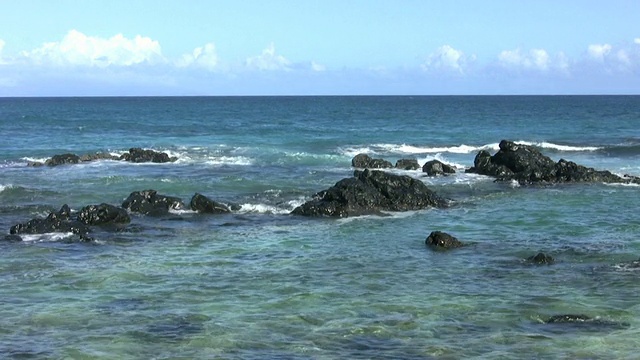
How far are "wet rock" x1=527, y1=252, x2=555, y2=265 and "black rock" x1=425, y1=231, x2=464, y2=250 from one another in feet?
7.98

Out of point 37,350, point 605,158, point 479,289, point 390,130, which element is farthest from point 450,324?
point 390,130

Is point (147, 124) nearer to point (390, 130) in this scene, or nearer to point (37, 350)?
point (390, 130)

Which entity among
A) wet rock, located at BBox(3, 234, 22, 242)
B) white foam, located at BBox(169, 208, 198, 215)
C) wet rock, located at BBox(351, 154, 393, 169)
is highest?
wet rock, located at BBox(351, 154, 393, 169)

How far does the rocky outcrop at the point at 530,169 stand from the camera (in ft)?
122

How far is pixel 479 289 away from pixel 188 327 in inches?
264

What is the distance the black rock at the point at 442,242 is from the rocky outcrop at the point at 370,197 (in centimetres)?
571

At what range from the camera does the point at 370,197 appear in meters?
29.7

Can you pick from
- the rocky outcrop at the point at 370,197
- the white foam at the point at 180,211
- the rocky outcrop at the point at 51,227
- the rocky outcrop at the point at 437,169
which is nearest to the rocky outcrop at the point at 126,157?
the rocky outcrop at the point at 437,169

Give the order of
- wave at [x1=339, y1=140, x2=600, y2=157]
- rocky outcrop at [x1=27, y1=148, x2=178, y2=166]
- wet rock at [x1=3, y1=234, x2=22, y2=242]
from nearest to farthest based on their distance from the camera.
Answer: wet rock at [x1=3, y1=234, x2=22, y2=242], rocky outcrop at [x1=27, y1=148, x2=178, y2=166], wave at [x1=339, y1=140, x2=600, y2=157]

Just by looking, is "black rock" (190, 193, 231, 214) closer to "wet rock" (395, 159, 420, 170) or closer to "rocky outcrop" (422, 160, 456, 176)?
"rocky outcrop" (422, 160, 456, 176)

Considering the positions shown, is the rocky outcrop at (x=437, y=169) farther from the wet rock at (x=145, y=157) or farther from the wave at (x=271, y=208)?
the wet rock at (x=145, y=157)

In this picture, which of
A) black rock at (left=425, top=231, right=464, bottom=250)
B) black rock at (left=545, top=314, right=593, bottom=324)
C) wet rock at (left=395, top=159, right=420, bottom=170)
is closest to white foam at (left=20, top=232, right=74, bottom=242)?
A: black rock at (left=425, top=231, right=464, bottom=250)

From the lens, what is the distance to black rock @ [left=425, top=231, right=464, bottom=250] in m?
23.1

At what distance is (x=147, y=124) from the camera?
9069cm
